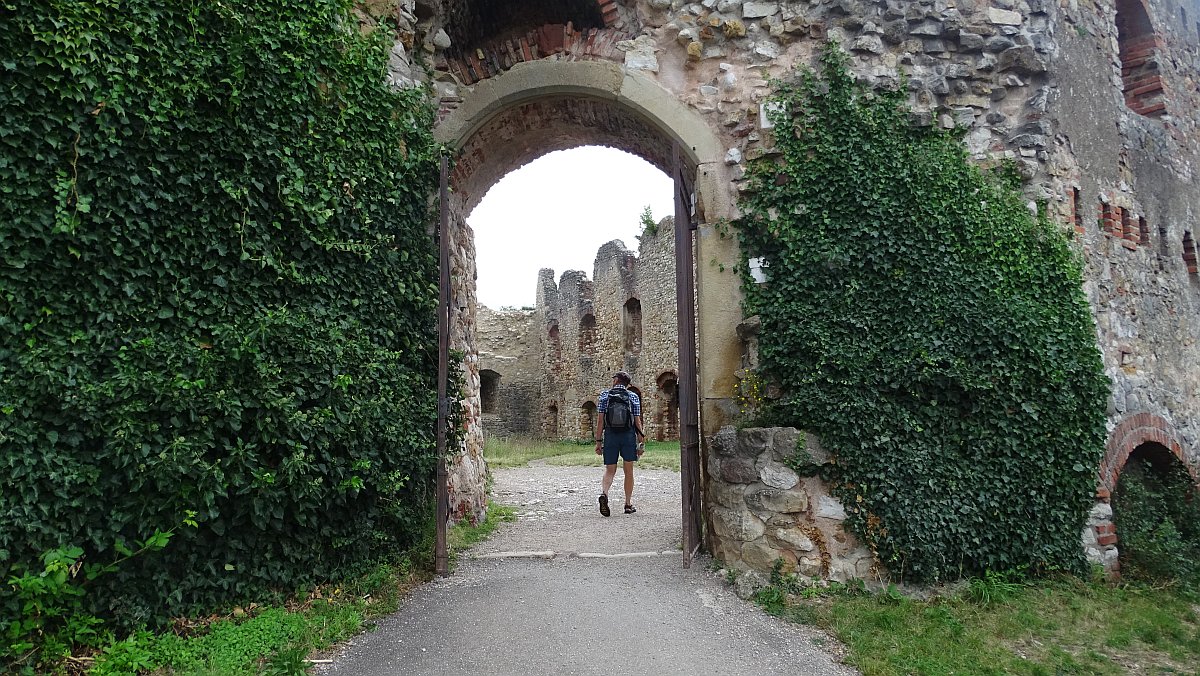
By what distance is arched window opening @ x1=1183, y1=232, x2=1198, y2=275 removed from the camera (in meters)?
7.72

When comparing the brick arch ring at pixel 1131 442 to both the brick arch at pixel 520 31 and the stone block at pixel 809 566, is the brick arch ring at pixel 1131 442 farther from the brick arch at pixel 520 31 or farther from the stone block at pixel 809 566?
the brick arch at pixel 520 31

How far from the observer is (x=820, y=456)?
486cm

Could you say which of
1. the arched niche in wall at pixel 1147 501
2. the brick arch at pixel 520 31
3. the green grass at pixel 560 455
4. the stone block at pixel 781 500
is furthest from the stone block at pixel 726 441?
the green grass at pixel 560 455

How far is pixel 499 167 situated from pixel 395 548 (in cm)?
379

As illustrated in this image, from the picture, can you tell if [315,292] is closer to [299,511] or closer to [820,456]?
[299,511]

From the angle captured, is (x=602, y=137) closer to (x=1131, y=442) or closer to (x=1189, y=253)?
(x=1131, y=442)

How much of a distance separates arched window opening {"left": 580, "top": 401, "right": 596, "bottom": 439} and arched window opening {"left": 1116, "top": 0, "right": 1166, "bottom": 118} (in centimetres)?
1578

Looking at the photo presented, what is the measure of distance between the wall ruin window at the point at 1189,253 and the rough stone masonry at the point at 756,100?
56.6 inches

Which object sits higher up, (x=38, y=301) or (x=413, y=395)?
(x=38, y=301)

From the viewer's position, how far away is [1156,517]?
606 centimetres

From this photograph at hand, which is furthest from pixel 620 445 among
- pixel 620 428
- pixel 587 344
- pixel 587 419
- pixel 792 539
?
pixel 587 344

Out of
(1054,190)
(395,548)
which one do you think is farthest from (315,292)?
(1054,190)

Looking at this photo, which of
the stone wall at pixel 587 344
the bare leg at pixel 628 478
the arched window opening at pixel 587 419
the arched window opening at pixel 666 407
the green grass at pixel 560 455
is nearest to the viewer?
the bare leg at pixel 628 478

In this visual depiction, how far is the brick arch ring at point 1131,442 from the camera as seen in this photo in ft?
18.3
